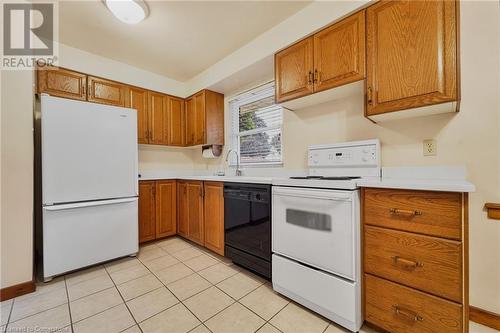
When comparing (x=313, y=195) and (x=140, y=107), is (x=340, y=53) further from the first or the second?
(x=140, y=107)

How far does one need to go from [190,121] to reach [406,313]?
3.24m

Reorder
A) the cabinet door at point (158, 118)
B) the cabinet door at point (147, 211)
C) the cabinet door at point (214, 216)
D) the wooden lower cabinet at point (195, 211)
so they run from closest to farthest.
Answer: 1. the cabinet door at point (214, 216)
2. the wooden lower cabinet at point (195, 211)
3. the cabinet door at point (147, 211)
4. the cabinet door at point (158, 118)

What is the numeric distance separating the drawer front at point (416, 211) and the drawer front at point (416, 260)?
45 mm

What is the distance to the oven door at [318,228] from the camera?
1290 millimetres

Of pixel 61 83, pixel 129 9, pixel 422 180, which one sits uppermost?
pixel 129 9

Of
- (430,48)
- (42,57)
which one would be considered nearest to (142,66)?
(42,57)

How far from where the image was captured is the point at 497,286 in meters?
1.30

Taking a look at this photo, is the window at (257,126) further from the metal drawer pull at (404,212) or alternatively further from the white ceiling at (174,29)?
the metal drawer pull at (404,212)

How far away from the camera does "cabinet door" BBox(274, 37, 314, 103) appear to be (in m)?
1.85

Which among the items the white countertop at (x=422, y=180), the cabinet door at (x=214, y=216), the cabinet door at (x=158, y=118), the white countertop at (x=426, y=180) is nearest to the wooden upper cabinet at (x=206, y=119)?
the cabinet door at (x=158, y=118)

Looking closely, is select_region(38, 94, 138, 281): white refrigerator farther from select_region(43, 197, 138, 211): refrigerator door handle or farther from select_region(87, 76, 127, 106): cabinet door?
select_region(87, 76, 127, 106): cabinet door

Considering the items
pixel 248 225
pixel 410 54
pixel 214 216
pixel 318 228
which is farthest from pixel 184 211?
pixel 410 54

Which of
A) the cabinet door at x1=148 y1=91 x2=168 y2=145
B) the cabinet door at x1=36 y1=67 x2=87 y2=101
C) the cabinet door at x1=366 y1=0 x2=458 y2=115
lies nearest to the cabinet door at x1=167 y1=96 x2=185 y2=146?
the cabinet door at x1=148 y1=91 x2=168 y2=145

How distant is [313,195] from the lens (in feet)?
4.74
